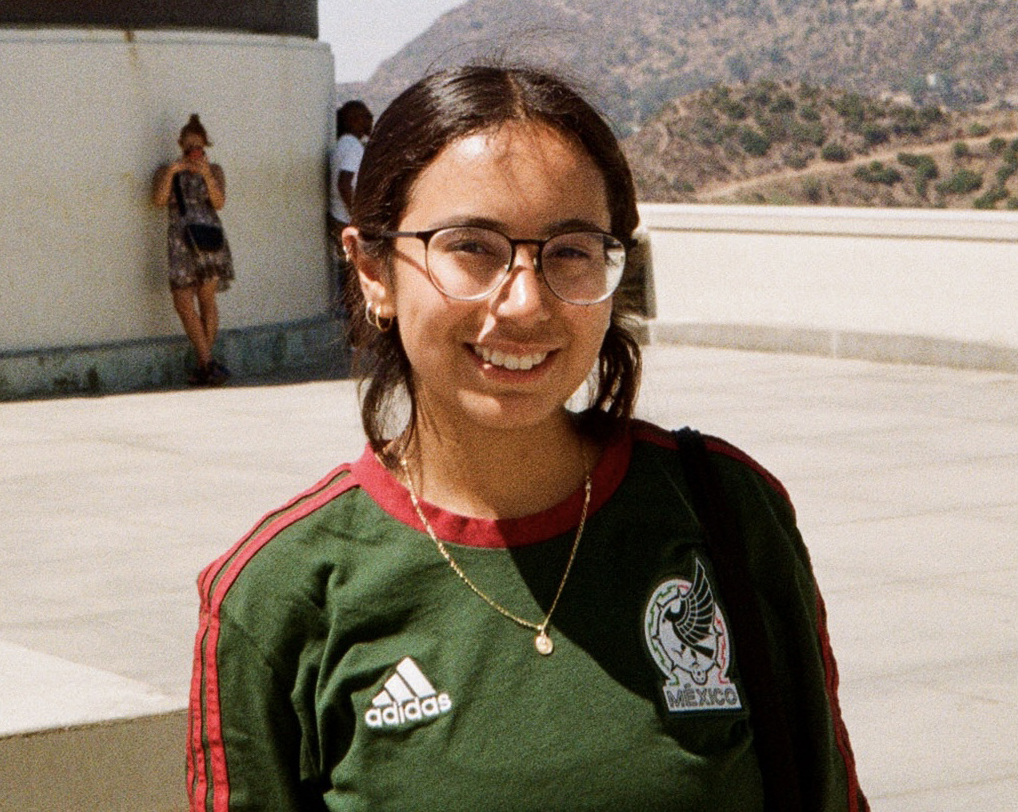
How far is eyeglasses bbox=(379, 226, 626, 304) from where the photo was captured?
2.02 m

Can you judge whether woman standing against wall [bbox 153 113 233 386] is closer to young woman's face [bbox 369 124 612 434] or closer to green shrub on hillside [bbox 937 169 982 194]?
young woman's face [bbox 369 124 612 434]

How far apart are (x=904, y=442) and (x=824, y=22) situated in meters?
93.9

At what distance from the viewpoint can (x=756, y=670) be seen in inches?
79.4

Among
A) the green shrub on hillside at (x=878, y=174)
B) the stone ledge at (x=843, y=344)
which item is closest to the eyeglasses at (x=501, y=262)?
the stone ledge at (x=843, y=344)

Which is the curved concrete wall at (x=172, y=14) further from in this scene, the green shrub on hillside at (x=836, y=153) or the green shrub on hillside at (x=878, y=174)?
the green shrub on hillside at (x=836, y=153)

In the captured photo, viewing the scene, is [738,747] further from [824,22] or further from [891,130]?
[824,22]

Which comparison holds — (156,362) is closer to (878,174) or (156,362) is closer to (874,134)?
(878,174)

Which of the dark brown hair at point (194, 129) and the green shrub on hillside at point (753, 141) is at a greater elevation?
the dark brown hair at point (194, 129)

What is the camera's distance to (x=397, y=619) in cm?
199

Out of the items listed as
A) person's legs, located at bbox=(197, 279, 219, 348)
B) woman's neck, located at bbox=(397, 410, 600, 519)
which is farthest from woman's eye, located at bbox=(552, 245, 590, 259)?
person's legs, located at bbox=(197, 279, 219, 348)

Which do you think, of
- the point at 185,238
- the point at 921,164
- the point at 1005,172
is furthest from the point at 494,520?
the point at 921,164

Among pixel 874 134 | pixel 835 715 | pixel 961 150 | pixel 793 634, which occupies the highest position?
pixel 793 634

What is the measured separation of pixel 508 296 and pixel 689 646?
0.41m

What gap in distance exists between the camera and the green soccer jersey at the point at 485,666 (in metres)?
1.95
